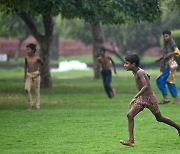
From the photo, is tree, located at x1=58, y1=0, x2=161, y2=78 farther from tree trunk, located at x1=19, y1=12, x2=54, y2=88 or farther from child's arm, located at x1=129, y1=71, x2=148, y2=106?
child's arm, located at x1=129, y1=71, x2=148, y2=106

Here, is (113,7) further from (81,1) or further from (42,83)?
(42,83)

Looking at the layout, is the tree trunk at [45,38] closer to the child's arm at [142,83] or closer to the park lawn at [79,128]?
the park lawn at [79,128]

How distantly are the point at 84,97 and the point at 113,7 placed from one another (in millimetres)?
4027

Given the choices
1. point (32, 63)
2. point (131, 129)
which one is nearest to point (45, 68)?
point (32, 63)

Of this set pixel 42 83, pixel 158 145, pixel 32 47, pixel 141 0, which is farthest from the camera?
pixel 42 83

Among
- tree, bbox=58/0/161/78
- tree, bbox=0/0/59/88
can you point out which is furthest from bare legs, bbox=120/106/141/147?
tree, bbox=58/0/161/78

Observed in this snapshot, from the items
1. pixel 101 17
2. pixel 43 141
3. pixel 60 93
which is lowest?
pixel 60 93

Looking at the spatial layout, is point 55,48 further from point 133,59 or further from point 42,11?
point 133,59

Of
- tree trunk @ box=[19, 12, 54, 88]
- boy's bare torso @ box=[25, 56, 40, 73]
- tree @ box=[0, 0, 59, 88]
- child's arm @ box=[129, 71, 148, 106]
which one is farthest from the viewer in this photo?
tree trunk @ box=[19, 12, 54, 88]

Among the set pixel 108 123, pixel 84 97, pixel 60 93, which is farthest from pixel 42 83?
pixel 108 123

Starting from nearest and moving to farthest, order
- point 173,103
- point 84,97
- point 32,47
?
point 32,47 → point 173,103 → point 84,97

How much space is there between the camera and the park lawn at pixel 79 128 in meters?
11.4

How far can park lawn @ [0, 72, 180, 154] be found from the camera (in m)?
11.4

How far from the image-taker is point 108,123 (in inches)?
590
